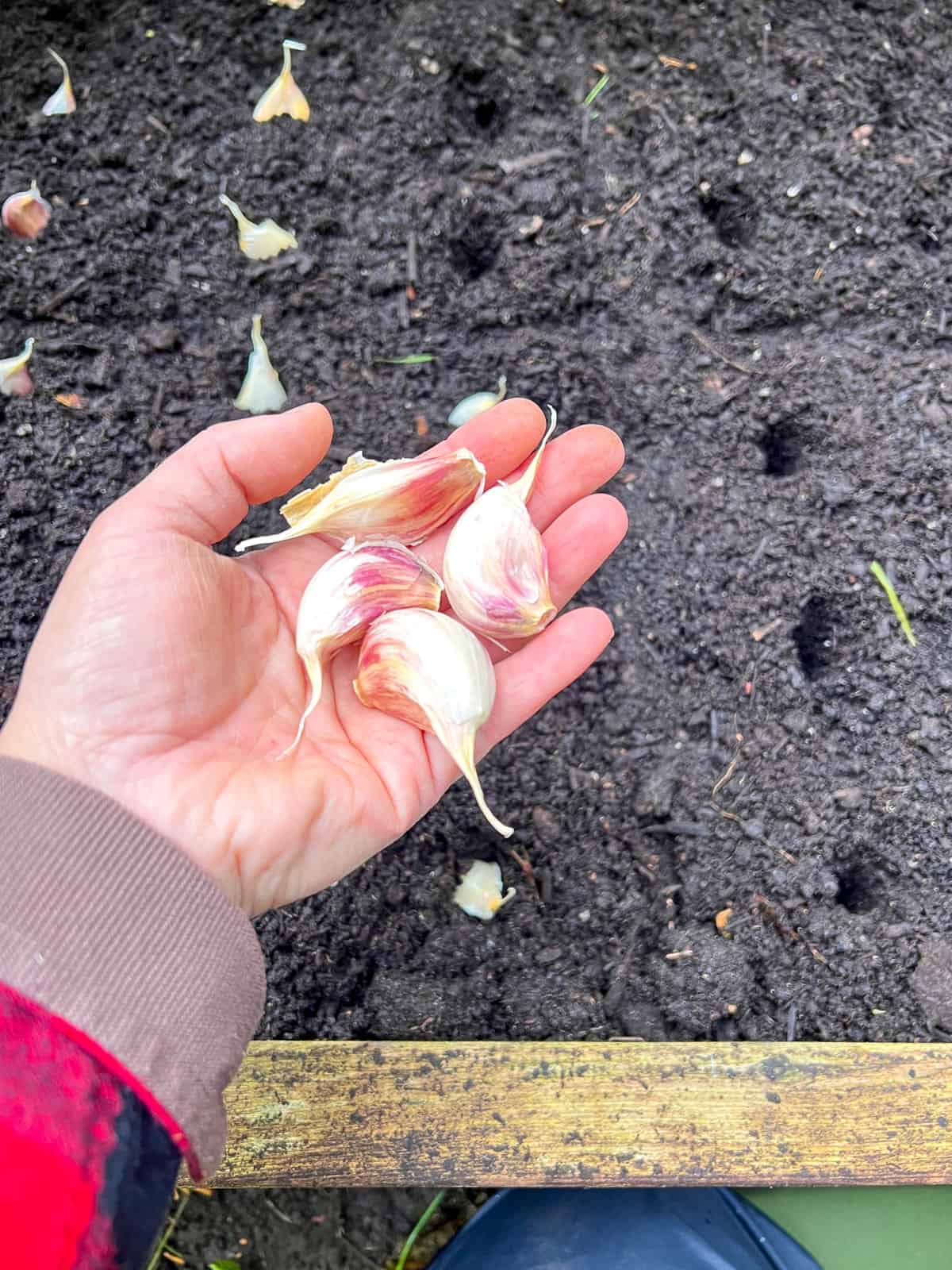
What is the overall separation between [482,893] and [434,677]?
316 mm

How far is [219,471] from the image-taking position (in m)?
0.77

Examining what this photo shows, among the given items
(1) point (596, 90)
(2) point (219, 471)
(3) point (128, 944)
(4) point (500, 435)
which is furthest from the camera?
(1) point (596, 90)

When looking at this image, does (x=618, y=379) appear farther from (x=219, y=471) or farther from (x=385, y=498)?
(x=219, y=471)

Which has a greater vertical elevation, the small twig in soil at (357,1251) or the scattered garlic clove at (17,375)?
the scattered garlic clove at (17,375)

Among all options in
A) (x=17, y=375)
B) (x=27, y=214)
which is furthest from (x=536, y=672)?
(x=27, y=214)

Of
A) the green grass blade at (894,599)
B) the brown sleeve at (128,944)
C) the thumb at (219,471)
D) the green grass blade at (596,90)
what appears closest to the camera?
the brown sleeve at (128,944)

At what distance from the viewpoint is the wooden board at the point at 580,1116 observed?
85cm

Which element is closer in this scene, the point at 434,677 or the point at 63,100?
the point at 434,677

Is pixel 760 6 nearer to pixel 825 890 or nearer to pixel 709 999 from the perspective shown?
pixel 825 890

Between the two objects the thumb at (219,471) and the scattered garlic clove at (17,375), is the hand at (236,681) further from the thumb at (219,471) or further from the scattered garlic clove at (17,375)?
the scattered garlic clove at (17,375)

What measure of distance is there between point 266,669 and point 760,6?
1.05 metres

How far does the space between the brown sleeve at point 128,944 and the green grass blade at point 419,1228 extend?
404mm

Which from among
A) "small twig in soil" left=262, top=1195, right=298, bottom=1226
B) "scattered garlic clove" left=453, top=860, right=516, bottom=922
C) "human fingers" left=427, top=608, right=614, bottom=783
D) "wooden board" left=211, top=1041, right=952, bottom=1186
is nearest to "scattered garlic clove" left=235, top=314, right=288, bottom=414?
"human fingers" left=427, top=608, right=614, bottom=783

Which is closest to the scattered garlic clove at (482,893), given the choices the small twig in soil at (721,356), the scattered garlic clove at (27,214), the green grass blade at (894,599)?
the green grass blade at (894,599)
